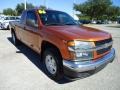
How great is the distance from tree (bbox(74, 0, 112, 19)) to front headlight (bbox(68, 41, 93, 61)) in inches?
2062

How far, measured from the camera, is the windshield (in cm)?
582

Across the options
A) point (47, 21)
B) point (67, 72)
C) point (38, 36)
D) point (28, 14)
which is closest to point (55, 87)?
point (67, 72)

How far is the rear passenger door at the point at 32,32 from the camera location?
18.9 ft

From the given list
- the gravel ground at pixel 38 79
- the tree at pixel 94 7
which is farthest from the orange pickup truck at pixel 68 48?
the tree at pixel 94 7

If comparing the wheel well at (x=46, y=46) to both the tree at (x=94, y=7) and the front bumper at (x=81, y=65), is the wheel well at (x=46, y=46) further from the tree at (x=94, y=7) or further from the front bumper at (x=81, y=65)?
the tree at (x=94, y=7)

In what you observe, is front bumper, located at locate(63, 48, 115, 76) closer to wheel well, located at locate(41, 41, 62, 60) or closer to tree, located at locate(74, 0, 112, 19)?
wheel well, located at locate(41, 41, 62, 60)

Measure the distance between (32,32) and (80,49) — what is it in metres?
2.35

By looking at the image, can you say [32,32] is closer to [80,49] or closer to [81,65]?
[80,49]

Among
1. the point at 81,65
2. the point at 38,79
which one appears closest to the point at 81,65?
the point at 81,65

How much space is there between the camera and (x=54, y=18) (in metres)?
6.12

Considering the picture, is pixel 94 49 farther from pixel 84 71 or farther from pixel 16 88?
pixel 16 88

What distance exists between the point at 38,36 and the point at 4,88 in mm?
1829

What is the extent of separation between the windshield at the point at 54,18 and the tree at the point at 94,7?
1974 inches

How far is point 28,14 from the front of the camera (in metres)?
7.00
